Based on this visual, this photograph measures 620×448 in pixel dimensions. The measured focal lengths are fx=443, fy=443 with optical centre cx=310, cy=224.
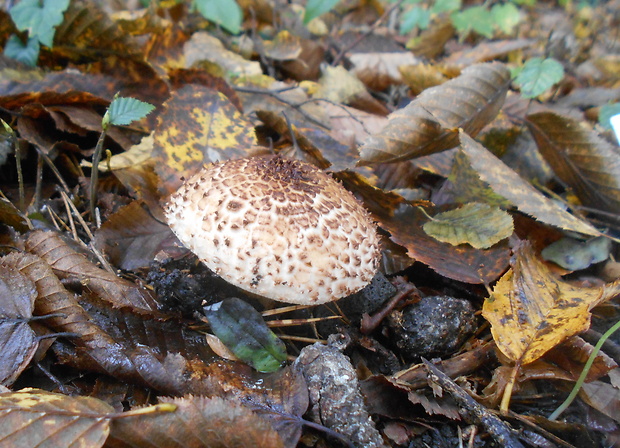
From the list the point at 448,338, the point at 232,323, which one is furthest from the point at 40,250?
the point at 448,338

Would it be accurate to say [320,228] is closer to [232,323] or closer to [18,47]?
[232,323]

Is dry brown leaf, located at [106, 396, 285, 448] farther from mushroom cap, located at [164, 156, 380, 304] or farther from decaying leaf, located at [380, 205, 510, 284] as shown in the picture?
decaying leaf, located at [380, 205, 510, 284]

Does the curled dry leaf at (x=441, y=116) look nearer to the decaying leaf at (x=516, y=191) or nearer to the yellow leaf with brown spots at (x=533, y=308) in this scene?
the decaying leaf at (x=516, y=191)

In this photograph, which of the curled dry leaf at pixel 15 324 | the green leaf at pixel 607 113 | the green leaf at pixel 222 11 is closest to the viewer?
the curled dry leaf at pixel 15 324

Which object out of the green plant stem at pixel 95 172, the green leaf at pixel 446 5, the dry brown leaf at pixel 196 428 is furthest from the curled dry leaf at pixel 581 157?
the green leaf at pixel 446 5

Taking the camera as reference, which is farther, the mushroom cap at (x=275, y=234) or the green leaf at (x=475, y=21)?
the green leaf at (x=475, y=21)

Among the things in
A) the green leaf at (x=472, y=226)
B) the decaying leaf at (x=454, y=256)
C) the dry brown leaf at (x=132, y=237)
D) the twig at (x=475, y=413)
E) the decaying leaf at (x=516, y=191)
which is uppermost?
the decaying leaf at (x=516, y=191)

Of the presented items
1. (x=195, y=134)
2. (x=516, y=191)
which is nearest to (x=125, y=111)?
(x=195, y=134)
